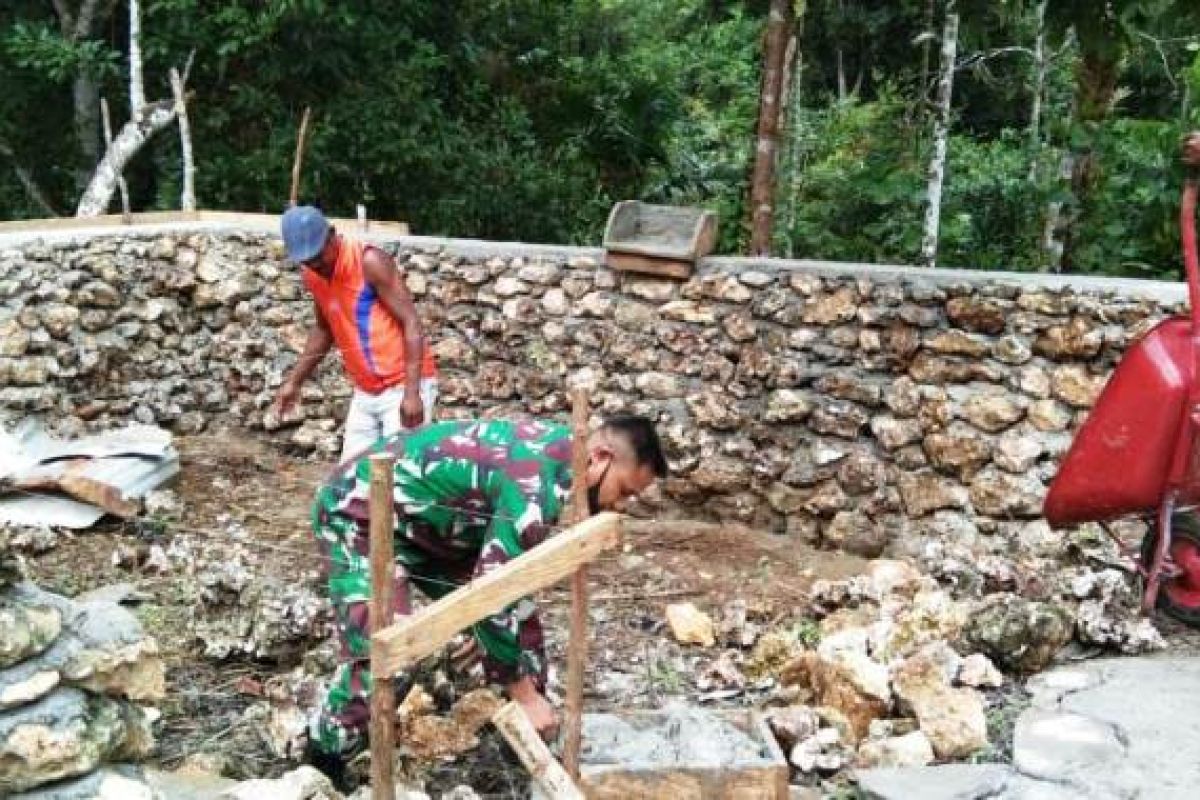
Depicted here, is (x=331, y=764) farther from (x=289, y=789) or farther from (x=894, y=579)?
(x=894, y=579)

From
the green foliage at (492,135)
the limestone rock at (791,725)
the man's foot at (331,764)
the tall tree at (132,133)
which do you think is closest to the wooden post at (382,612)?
the man's foot at (331,764)

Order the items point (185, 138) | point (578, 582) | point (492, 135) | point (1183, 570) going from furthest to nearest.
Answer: point (492, 135)
point (185, 138)
point (1183, 570)
point (578, 582)

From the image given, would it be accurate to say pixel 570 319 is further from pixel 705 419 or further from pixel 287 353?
pixel 287 353

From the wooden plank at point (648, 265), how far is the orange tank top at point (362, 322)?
1.58 meters

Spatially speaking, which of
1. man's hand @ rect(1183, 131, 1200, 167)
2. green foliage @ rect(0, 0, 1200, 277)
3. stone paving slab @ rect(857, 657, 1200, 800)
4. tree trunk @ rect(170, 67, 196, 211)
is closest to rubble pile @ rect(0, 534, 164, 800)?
stone paving slab @ rect(857, 657, 1200, 800)

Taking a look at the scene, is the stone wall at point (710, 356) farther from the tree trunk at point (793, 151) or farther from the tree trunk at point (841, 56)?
the tree trunk at point (841, 56)

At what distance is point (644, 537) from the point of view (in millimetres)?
6160

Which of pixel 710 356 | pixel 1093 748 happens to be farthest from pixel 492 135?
pixel 1093 748

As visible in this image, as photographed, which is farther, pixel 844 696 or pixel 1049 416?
pixel 1049 416

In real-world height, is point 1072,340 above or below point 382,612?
above

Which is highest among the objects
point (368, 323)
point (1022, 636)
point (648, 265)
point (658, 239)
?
point (658, 239)

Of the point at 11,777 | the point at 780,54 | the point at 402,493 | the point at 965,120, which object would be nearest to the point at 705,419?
the point at 780,54

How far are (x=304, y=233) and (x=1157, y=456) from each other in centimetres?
312

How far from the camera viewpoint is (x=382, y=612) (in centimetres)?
287
